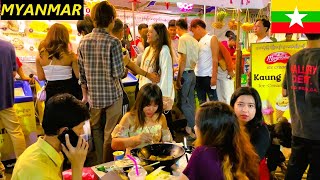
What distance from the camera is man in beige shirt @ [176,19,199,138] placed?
14.5 feet

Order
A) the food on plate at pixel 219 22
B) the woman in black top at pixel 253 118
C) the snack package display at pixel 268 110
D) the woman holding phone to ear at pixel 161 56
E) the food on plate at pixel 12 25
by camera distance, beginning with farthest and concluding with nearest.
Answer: the food on plate at pixel 219 22 < the food on plate at pixel 12 25 < the snack package display at pixel 268 110 < the woman holding phone to ear at pixel 161 56 < the woman in black top at pixel 253 118

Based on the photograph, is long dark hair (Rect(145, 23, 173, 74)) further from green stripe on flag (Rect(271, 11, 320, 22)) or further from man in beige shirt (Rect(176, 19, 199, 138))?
green stripe on flag (Rect(271, 11, 320, 22))

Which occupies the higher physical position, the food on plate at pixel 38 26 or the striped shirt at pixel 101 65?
the food on plate at pixel 38 26

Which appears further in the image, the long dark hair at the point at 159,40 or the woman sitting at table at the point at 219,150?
the long dark hair at the point at 159,40

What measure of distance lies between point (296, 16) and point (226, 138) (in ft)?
3.82

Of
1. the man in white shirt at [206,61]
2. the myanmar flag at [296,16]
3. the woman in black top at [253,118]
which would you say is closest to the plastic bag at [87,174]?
the woman in black top at [253,118]

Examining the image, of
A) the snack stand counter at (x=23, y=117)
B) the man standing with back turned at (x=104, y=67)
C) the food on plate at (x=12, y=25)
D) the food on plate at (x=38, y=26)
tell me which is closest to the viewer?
the man standing with back turned at (x=104, y=67)

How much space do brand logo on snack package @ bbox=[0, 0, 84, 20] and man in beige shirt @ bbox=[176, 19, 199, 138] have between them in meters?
2.17

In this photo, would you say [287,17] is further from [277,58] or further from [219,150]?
[277,58]

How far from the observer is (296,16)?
2297mm

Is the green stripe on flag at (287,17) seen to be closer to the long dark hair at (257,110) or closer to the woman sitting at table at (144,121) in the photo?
the long dark hair at (257,110)

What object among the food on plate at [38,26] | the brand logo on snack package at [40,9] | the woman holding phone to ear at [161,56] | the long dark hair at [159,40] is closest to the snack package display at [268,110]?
the woman holding phone to ear at [161,56]

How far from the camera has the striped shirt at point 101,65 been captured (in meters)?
2.94

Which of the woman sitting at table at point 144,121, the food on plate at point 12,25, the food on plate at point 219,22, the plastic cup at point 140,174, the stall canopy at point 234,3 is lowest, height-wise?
the plastic cup at point 140,174
